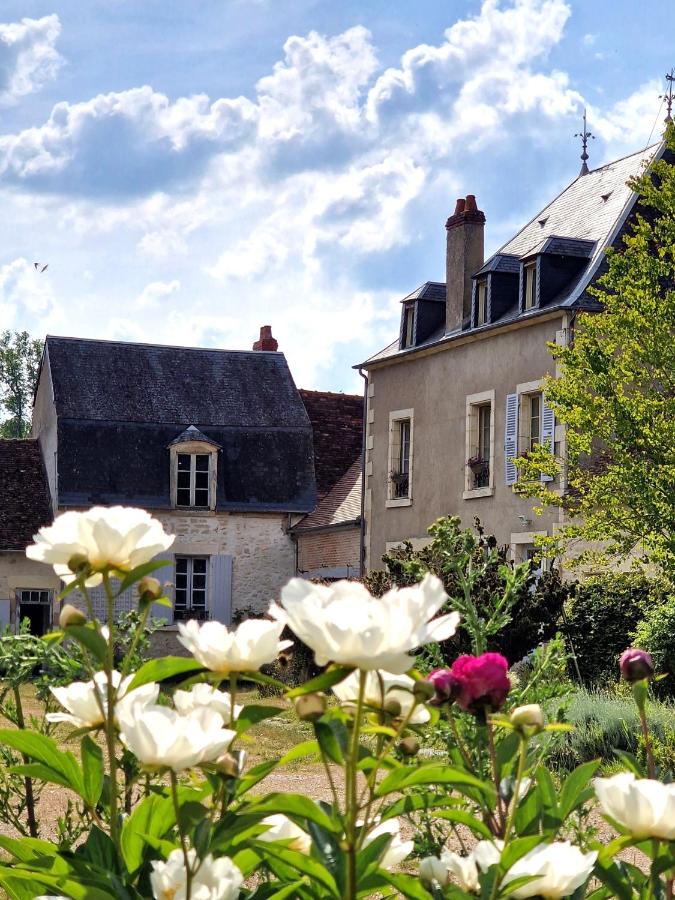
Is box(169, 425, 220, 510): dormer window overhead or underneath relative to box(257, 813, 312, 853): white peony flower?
overhead

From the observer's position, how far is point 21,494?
27.9 metres

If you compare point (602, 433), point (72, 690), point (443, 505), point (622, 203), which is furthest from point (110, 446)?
point (72, 690)

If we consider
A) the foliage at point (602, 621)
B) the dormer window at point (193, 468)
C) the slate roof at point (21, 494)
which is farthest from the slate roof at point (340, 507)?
the foliage at point (602, 621)

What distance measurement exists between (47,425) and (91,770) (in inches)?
1068

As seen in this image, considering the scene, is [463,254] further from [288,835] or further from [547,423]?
[288,835]

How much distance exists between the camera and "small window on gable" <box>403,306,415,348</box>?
24297 millimetres

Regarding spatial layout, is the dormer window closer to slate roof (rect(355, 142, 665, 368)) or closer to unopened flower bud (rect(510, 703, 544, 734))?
slate roof (rect(355, 142, 665, 368))

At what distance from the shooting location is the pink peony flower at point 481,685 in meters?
2.12

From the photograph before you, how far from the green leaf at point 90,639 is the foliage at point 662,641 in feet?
37.9

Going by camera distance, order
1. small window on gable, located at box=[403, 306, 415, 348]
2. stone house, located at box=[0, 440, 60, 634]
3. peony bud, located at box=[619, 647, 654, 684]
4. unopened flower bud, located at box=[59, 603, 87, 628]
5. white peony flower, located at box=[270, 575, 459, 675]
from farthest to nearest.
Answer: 1. stone house, located at box=[0, 440, 60, 634]
2. small window on gable, located at box=[403, 306, 415, 348]
3. peony bud, located at box=[619, 647, 654, 684]
4. unopened flower bud, located at box=[59, 603, 87, 628]
5. white peony flower, located at box=[270, 575, 459, 675]

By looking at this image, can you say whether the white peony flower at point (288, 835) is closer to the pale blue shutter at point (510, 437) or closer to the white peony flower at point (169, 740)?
the white peony flower at point (169, 740)

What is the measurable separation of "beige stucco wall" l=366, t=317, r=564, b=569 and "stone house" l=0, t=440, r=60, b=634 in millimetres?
6811

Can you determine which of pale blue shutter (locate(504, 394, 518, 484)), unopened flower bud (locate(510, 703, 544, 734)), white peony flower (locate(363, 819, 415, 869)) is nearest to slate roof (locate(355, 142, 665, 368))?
pale blue shutter (locate(504, 394, 518, 484))

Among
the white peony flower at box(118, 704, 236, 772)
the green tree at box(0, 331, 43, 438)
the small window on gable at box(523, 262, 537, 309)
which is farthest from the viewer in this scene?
the green tree at box(0, 331, 43, 438)
